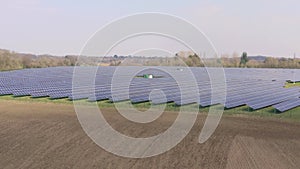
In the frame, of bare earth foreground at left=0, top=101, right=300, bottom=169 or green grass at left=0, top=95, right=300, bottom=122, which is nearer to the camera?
bare earth foreground at left=0, top=101, right=300, bottom=169

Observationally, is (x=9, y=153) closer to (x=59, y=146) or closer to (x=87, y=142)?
(x=59, y=146)

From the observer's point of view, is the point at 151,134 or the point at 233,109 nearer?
the point at 151,134

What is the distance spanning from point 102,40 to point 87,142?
4.66 meters

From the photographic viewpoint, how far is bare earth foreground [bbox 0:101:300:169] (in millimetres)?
8695

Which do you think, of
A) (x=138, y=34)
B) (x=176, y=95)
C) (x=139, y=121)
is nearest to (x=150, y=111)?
(x=139, y=121)

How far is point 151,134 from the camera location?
12125mm

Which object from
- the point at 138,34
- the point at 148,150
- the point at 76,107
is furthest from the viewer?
the point at 76,107

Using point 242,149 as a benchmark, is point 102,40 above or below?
above

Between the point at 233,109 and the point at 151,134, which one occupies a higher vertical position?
the point at 151,134

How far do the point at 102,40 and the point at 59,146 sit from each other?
15.3 feet

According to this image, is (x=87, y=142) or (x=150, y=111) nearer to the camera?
(x=87, y=142)

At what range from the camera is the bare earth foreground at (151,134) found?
8.70m

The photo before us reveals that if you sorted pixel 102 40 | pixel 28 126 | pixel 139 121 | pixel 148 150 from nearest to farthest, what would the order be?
pixel 102 40
pixel 148 150
pixel 28 126
pixel 139 121

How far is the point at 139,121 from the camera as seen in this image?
581 inches
